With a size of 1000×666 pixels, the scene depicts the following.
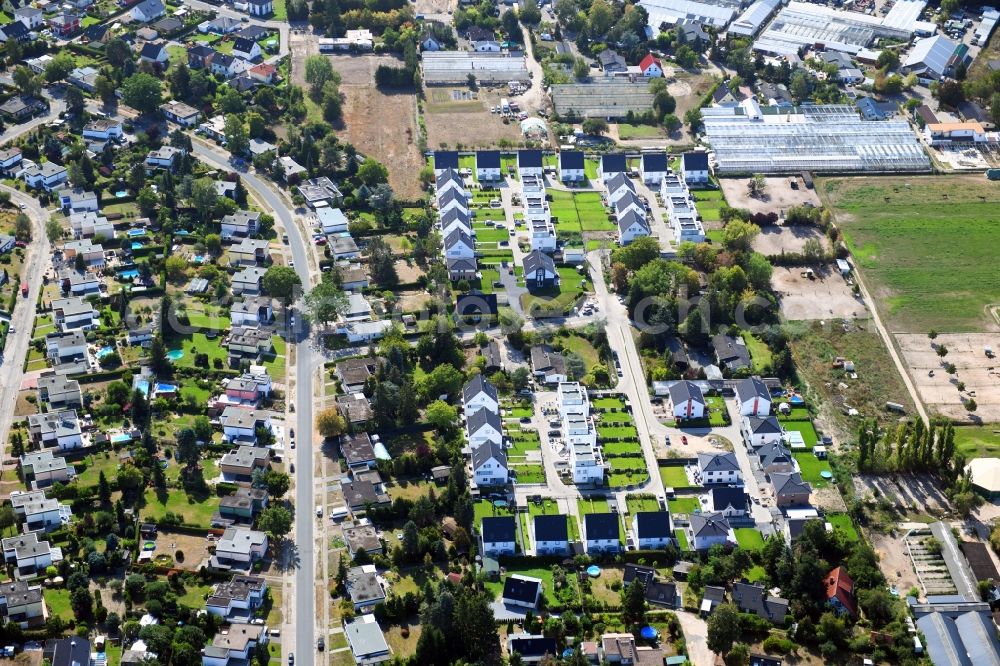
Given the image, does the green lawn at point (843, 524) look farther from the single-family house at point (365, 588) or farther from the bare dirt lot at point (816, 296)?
the single-family house at point (365, 588)

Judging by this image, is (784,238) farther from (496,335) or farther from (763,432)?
(496,335)

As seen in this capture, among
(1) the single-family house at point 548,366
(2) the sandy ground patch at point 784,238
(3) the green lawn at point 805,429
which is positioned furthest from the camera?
(2) the sandy ground patch at point 784,238

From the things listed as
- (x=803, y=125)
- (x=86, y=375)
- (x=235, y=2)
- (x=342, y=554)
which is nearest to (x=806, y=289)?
(x=803, y=125)

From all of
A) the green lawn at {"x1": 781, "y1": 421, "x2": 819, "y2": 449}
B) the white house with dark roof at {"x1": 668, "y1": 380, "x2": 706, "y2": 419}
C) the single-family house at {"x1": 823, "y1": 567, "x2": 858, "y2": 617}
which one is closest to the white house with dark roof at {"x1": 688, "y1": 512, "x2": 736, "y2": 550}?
the single-family house at {"x1": 823, "y1": 567, "x2": 858, "y2": 617}

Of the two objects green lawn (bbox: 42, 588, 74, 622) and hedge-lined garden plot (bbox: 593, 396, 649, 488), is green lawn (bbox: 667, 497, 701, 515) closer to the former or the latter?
hedge-lined garden plot (bbox: 593, 396, 649, 488)

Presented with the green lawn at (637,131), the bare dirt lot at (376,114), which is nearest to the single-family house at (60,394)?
the bare dirt lot at (376,114)

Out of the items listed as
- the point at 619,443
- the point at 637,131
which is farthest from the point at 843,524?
the point at 637,131
